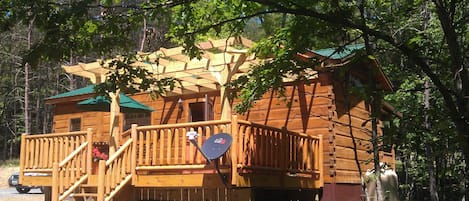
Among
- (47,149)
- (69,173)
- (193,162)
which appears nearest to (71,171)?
(69,173)

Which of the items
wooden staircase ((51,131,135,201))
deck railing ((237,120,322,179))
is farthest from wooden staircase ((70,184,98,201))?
deck railing ((237,120,322,179))

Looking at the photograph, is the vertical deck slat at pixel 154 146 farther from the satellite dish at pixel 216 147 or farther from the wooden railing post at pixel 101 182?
the satellite dish at pixel 216 147

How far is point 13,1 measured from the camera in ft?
13.6

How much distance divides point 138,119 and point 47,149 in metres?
3.14

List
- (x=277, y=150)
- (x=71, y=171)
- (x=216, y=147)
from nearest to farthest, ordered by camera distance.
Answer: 1. (x=216, y=147)
2. (x=277, y=150)
3. (x=71, y=171)

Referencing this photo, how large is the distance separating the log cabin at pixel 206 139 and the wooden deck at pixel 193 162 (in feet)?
0.06

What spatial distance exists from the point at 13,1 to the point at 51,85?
125 feet

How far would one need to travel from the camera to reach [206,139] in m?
8.28

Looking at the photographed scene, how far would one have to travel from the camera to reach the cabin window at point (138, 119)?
13.8 metres

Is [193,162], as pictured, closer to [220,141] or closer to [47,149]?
[220,141]

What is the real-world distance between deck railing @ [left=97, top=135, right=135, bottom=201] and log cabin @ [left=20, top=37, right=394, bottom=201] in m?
0.02

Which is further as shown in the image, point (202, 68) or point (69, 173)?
point (202, 68)

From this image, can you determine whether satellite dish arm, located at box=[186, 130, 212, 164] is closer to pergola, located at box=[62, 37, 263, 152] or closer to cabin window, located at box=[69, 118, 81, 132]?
pergola, located at box=[62, 37, 263, 152]

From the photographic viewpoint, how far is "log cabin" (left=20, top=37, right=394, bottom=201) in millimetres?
8398
